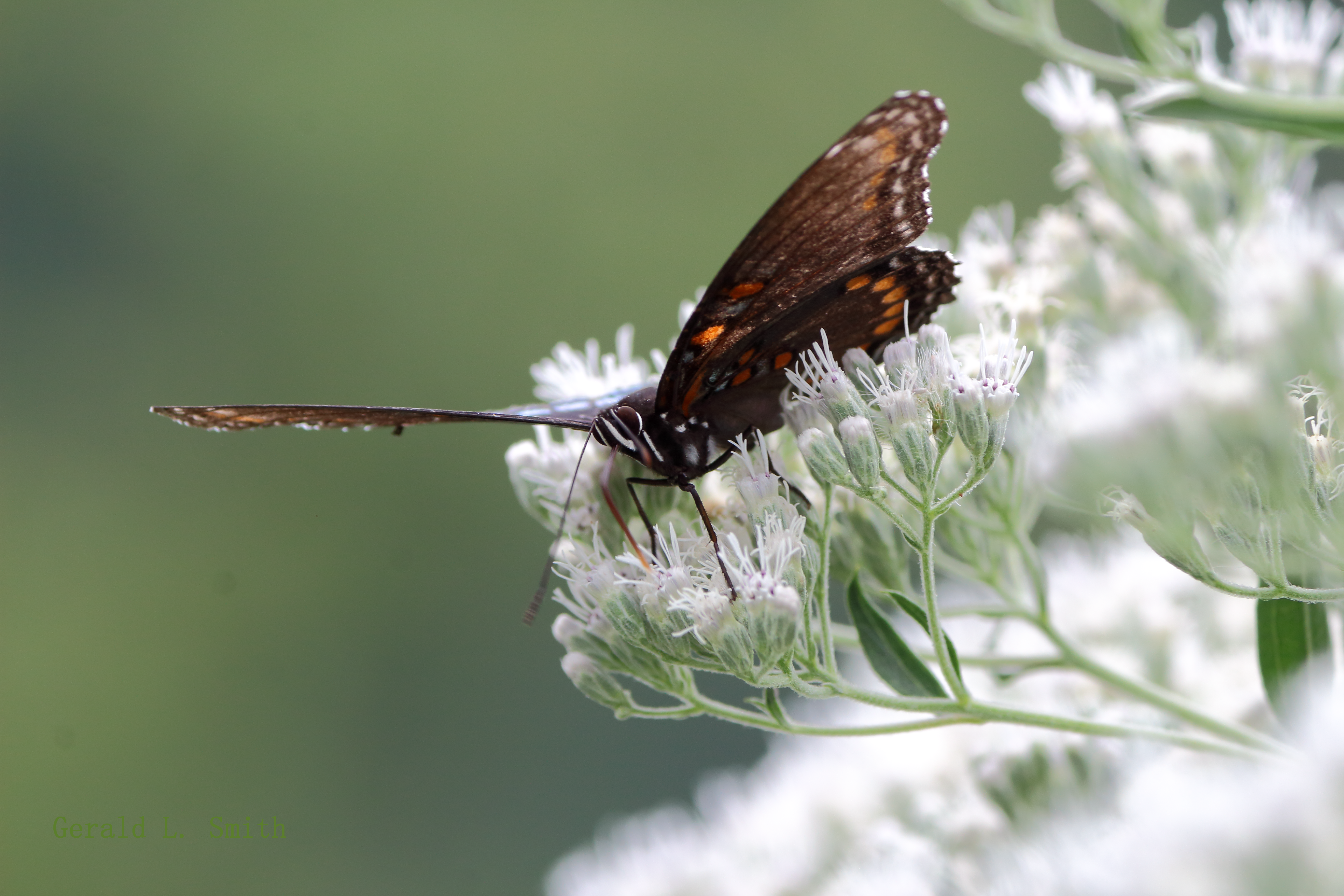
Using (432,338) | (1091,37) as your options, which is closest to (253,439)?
(432,338)

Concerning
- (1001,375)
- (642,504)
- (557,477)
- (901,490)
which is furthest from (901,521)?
(557,477)

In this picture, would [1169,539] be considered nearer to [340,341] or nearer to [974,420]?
[974,420]

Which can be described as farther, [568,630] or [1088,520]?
[1088,520]

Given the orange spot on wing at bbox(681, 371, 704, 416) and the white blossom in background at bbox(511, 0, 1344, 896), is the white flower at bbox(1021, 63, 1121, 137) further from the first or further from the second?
the orange spot on wing at bbox(681, 371, 704, 416)

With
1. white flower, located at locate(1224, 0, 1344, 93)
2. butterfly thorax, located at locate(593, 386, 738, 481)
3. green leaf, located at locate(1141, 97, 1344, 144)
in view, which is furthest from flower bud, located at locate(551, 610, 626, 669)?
white flower, located at locate(1224, 0, 1344, 93)

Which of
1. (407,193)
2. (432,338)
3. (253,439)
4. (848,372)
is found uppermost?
(407,193)

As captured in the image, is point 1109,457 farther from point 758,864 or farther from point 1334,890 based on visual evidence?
point 758,864
